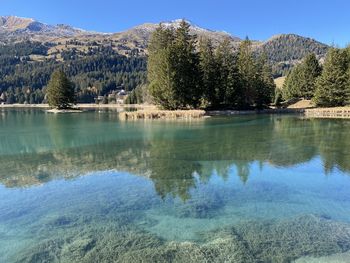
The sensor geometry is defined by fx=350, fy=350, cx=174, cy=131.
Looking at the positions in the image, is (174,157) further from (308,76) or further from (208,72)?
(308,76)

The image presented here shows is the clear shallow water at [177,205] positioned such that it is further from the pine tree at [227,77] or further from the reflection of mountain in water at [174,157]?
the pine tree at [227,77]

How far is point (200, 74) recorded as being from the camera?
245 feet

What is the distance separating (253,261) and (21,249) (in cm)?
717

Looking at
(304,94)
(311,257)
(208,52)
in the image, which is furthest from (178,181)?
(304,94)

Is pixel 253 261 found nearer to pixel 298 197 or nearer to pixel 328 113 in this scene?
pixel 298 197

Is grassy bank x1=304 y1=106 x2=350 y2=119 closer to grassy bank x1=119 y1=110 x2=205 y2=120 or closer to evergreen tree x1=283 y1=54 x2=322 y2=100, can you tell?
evergreen tree x1=283 y1=54 x2=322 y2=100

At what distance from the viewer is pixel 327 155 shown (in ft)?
86.0

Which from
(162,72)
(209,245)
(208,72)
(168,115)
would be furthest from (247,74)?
(209,245)

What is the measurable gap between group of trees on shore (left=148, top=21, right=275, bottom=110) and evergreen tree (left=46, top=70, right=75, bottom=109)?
42050mm

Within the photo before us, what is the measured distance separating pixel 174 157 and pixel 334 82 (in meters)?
58.6

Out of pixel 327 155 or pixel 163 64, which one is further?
pixel 163 64

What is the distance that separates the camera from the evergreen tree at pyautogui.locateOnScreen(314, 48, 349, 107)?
72.3m

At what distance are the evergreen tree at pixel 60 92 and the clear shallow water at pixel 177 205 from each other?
85941 millimetres

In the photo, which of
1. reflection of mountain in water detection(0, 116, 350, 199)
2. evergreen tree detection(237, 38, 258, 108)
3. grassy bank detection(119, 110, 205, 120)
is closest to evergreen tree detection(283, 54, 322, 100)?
evergreen tree detection(237, 38, 258, 108)
